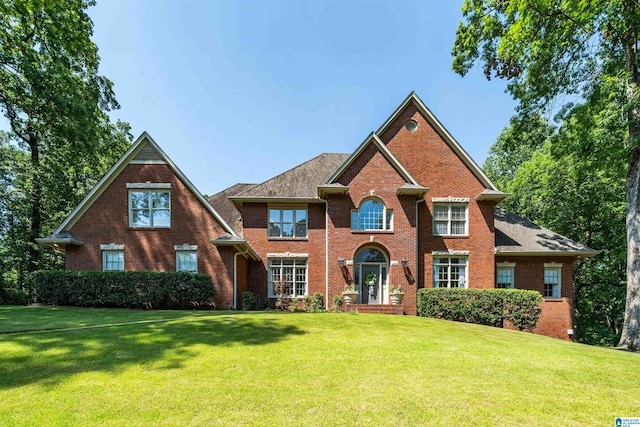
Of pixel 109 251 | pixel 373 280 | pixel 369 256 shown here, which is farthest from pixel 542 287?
pixel 109 251

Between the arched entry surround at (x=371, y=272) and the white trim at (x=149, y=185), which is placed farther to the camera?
the arched entry surround at (x=371, y=272)

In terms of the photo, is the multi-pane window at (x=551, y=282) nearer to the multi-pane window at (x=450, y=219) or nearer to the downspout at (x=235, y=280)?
the multi-pane window at (x=450, y=219)

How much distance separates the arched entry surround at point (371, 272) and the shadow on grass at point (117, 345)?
8.03 m

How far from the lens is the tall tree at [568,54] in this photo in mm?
12578

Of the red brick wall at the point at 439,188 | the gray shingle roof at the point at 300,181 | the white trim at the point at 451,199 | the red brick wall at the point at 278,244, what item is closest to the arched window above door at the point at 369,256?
the red brick wall at the point at 278,244

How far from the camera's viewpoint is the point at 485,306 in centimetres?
1467

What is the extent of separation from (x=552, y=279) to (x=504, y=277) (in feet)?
8.89

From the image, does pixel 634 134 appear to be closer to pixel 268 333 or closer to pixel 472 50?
pixel 472 50

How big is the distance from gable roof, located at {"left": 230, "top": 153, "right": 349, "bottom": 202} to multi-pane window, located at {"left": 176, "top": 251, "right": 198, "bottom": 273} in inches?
144

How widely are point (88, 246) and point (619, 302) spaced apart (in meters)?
34.9

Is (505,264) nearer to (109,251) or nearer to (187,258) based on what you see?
(187,258)

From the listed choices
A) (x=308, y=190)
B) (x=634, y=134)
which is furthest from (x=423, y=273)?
(x=634, y=134)

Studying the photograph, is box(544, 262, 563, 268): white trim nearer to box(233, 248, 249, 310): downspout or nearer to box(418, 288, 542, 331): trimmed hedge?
box(418, 288, 542, 331): trimmed hedge

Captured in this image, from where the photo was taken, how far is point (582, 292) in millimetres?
24844
